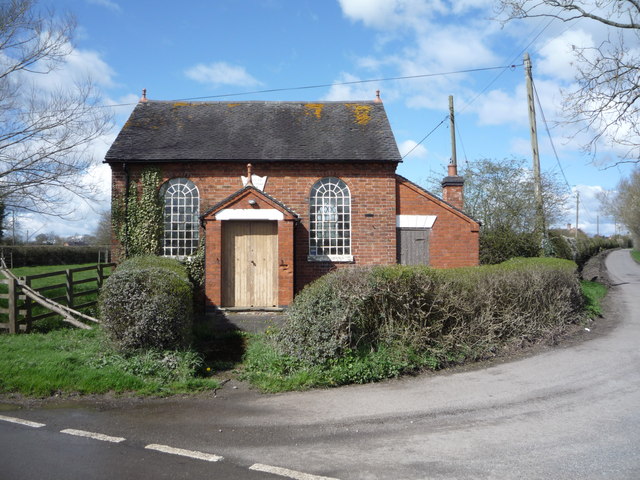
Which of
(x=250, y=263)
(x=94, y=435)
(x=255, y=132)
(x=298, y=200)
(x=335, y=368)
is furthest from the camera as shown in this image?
(x=255, y=132)

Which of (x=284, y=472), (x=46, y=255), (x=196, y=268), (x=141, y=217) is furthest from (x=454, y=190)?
(x=46, y=255)

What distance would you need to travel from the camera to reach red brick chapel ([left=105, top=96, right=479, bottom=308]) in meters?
13.0

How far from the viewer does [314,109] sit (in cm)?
1683

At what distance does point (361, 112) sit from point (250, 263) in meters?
6.91

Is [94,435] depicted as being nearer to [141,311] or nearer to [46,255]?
[141,311]

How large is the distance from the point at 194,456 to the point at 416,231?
11.0 metres

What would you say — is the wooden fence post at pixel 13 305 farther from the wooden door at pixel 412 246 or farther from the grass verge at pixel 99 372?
the wooden door at pixel 412 246

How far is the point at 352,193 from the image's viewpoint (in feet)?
47.2

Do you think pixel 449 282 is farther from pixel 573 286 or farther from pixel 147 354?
pixel 147 354

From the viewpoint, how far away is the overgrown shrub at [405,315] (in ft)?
25.9

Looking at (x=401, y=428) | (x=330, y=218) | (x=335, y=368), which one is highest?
(x=330, y=218)

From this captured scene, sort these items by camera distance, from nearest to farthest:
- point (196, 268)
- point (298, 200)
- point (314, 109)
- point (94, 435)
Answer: point (94, 435)
point (196, 268)
point (298, 200)
point (314, 109)

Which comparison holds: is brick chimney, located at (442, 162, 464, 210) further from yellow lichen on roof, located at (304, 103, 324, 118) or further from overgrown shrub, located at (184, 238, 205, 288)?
overgrown shrub, located at (184, 238, 205, 288)

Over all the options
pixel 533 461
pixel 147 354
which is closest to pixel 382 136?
pixel 147 354
